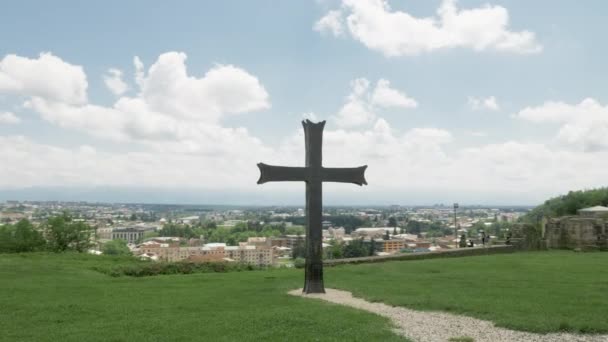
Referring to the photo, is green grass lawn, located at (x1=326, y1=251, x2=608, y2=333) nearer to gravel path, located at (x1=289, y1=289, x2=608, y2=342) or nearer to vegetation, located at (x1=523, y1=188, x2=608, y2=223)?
gravel path, located at (x1=289, y1=289, x2=608, y2=342)

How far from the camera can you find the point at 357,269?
17609 mm

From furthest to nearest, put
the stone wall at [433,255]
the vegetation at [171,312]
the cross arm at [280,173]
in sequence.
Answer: the stone wall at [433,255], the cross arm at [280,173], the vegetation at [171,312]

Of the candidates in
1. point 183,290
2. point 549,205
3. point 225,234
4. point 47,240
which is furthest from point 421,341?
point 225,234

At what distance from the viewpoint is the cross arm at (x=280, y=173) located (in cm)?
1227

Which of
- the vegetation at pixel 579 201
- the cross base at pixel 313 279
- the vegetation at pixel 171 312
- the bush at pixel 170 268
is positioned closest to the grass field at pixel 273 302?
the vegetation at pixel 171 312

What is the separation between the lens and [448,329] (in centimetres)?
788

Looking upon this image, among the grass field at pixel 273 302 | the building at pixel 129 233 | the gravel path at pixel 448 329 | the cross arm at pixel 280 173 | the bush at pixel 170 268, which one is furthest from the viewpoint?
the building at pixel 129 233

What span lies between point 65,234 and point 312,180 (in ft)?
84.7

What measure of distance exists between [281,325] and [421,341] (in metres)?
2.12

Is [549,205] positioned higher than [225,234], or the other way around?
[549,205]

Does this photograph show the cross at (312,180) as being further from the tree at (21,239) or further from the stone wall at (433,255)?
the tree at (21,239)

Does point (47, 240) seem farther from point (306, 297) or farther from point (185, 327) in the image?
point (185, 327)

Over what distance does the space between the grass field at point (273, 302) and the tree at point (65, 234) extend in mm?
15821

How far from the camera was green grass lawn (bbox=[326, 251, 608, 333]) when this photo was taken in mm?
8453
